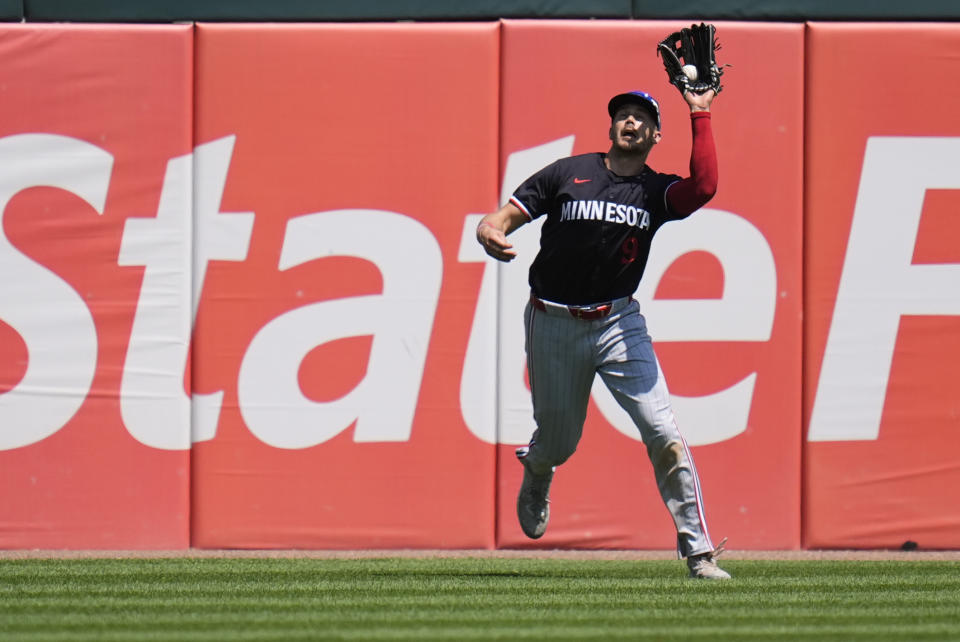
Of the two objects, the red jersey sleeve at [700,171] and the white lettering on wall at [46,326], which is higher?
the red jersey sleeve at [700,171]

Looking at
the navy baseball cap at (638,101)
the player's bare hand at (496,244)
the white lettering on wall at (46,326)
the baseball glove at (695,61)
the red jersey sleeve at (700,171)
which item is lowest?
the white lettering on wall at (46,326)

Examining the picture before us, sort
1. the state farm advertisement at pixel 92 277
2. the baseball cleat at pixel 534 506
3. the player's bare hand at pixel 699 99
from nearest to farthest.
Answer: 1. the player's bare hand at pixel 699 99
2. the baseball cleat at pixel 534 506
3. the state farm advertisement at pixel 92 277

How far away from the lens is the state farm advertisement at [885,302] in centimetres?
674

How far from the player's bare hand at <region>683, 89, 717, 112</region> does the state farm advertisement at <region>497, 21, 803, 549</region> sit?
1.58 metres

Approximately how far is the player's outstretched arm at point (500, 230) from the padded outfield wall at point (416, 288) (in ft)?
4.74

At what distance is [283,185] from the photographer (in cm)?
672

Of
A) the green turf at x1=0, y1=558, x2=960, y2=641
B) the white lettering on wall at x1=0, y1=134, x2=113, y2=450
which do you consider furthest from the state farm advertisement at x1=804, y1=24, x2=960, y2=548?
the white lettering on wall at x1=0, y1=134, x2=113, y2=450

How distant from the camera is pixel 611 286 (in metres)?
5.27

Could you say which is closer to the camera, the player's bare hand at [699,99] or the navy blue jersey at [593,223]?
the player's bare hand at [699,99]

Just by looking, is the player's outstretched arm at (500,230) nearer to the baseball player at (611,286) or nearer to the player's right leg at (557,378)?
the baseball player at (611,286)

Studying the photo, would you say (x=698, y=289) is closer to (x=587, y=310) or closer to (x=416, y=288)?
(x=416, y=288)

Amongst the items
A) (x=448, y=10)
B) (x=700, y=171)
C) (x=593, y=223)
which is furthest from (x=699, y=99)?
(x=448, y=10)

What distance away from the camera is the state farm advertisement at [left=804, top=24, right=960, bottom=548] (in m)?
6.74

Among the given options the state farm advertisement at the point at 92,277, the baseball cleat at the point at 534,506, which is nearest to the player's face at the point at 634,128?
the baseball cleat at the point at 534,506
